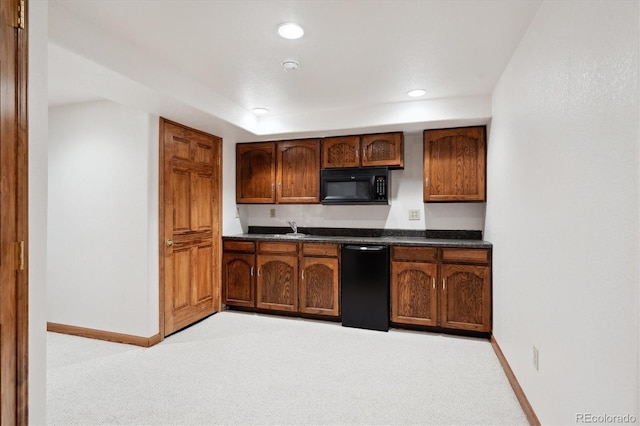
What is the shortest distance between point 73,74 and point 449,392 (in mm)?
3195

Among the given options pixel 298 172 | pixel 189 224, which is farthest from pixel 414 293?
pixel 189 224

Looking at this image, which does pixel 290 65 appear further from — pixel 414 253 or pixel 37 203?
pixel 414 253

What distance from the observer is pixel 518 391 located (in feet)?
7.29

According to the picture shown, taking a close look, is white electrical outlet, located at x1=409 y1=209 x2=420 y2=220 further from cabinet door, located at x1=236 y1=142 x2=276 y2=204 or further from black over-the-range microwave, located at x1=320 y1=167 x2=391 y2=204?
cabinet door, located at x1=236 y1=142 x2=276 y2=204

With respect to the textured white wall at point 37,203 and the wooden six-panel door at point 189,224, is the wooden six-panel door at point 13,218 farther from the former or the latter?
the wooden six-panel door at point 189,224

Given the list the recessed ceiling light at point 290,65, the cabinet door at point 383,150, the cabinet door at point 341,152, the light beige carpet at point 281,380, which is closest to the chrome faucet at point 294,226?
the cabinet door at point 341,152

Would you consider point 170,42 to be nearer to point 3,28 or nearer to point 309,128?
point 3,28

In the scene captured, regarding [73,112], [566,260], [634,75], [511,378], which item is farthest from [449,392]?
[73,112]

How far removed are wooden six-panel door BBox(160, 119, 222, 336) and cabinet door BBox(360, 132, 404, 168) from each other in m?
1.73

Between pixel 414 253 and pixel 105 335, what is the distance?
9.97 feet

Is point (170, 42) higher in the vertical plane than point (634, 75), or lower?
higher

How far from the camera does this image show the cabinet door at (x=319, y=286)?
379 cm

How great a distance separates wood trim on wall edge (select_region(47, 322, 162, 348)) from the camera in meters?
3.14

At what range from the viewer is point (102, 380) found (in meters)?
2.48
